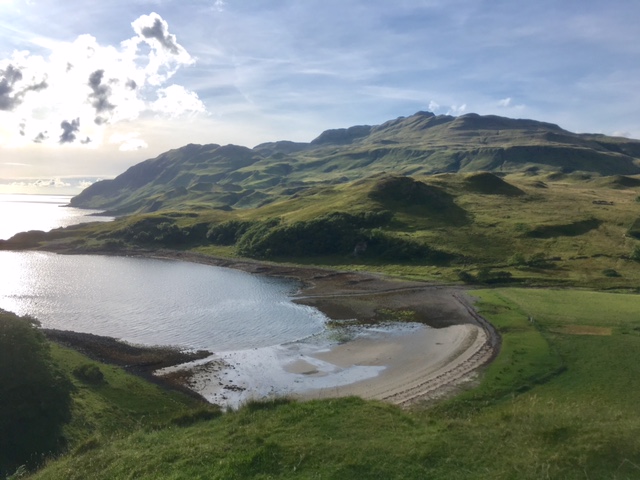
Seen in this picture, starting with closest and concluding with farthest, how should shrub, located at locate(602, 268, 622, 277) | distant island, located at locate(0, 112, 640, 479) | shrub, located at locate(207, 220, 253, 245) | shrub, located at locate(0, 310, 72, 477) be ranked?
distant island, located at locate(0, 112, 640, 479) → shrub, located at locate(0, 310, 72, 477) → shrub, located at locate(602, 268, 622, 277) → shrub, located at locate(207, 220, 253, 245)

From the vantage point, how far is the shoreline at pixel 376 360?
51.9m

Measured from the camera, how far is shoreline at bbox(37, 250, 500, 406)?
5191 centimetres

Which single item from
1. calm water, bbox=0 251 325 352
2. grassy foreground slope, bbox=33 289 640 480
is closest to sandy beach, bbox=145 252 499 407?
calm water, bbox=0 251 325 352

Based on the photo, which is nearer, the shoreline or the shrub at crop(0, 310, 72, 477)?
the shrub at crop(0, 310, 72, 477)

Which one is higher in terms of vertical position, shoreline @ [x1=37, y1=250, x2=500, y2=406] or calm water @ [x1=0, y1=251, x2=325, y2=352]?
calm water @ [x1=0, y1=251, x2=325, y2=352]

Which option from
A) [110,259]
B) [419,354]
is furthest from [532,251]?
[110,259]

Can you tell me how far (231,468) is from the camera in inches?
875

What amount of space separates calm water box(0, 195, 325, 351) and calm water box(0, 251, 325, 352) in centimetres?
16

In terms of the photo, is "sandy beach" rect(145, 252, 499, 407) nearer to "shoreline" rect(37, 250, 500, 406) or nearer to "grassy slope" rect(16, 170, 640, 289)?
"shoreline" rect(37, 250, 500, 406)

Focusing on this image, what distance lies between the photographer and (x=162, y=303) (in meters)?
98.9

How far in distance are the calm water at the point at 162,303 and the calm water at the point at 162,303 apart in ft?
0.54

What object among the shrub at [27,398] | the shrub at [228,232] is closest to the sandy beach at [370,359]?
the shrub at [27,398]

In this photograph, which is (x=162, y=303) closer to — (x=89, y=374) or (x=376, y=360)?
(x=89, y=374)

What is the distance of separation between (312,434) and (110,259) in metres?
158
